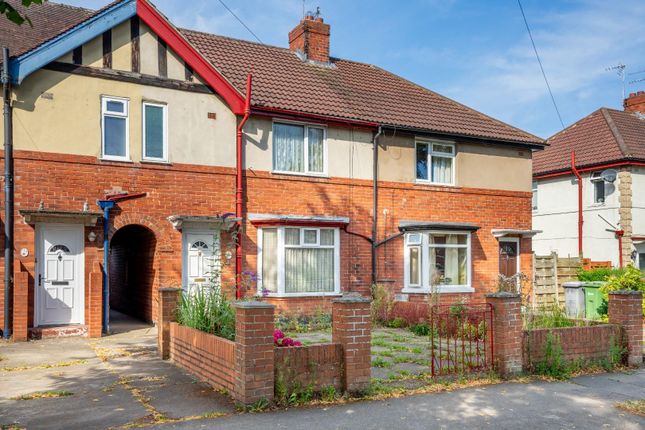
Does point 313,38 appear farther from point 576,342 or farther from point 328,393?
point 328,393

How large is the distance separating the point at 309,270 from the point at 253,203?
2.25 meters

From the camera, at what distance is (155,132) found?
14.0 metres

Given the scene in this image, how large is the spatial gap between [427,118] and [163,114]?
7900 millimetres

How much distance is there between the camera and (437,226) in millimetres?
16703

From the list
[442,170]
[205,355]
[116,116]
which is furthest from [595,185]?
[205,355]

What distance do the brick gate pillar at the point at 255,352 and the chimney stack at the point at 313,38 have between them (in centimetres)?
1376

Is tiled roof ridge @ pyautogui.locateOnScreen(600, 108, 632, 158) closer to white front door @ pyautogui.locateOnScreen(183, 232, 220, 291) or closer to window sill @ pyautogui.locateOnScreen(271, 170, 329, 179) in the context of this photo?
window sill @ pyautogui.locateOnScreen(271, 170, 329, 179)

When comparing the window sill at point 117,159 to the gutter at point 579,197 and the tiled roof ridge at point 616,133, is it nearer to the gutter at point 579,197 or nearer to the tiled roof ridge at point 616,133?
the gutter at point 579,197

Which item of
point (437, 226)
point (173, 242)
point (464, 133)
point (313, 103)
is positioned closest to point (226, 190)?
point (173, 242)

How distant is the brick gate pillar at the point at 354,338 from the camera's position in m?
7.27

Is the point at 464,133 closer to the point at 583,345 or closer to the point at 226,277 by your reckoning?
the point at 226,277

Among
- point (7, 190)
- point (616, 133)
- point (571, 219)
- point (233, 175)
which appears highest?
point (616, 133)

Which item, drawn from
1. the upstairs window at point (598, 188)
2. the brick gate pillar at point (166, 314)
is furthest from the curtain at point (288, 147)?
the upstairs window at point (598, 188)

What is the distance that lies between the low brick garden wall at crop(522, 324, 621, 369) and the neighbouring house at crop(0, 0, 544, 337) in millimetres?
6895
